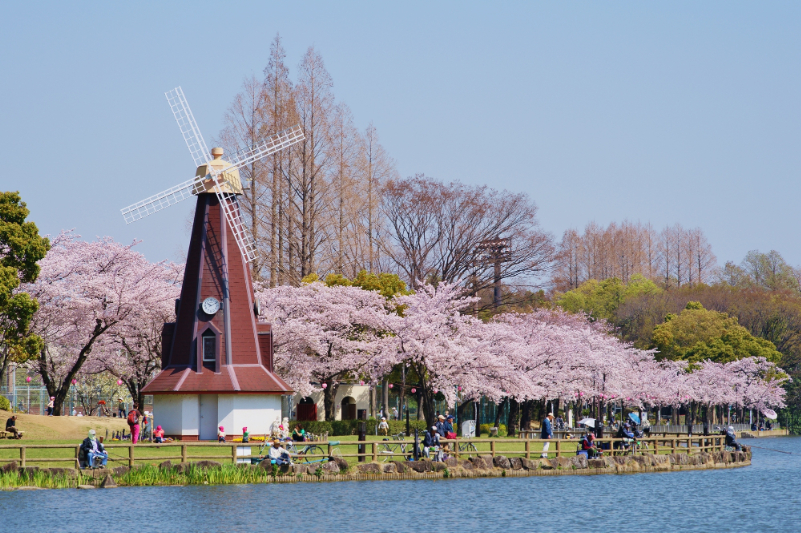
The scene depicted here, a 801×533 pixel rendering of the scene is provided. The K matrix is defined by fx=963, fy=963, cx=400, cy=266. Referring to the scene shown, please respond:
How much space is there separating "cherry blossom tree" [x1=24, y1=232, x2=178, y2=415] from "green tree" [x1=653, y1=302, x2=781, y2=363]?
1654 inches

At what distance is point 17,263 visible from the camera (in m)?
34.7

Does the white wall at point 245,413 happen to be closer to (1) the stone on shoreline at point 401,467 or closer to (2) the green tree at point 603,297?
(1) the stone on shoreline at point 401,467

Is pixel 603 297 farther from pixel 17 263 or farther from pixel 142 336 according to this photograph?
pixel 17 263

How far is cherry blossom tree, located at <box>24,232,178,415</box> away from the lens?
4244 cm

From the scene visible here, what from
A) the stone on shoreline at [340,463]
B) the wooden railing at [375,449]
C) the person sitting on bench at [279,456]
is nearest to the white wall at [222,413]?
the wooden railing at [375,449]

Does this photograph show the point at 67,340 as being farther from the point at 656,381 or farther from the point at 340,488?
the point at 656,381

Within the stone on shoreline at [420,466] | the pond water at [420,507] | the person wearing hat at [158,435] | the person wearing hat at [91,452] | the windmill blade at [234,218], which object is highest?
the windmill blade at [234,218]

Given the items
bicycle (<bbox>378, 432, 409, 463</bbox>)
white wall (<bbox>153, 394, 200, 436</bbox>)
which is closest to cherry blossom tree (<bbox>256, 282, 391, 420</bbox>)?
white wall (<bbox>153, 394, 200, 436</bbox>)

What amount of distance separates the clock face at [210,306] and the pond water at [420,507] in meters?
13.2

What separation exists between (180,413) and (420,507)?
1713 centimetres

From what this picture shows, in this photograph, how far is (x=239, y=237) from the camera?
3900 centimetres

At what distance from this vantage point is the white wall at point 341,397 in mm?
56031

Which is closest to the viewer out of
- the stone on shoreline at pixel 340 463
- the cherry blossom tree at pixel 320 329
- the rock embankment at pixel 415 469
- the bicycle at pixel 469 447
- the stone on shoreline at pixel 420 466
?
the rock embankment at pixel 415 469

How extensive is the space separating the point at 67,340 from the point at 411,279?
21380 millimetres
